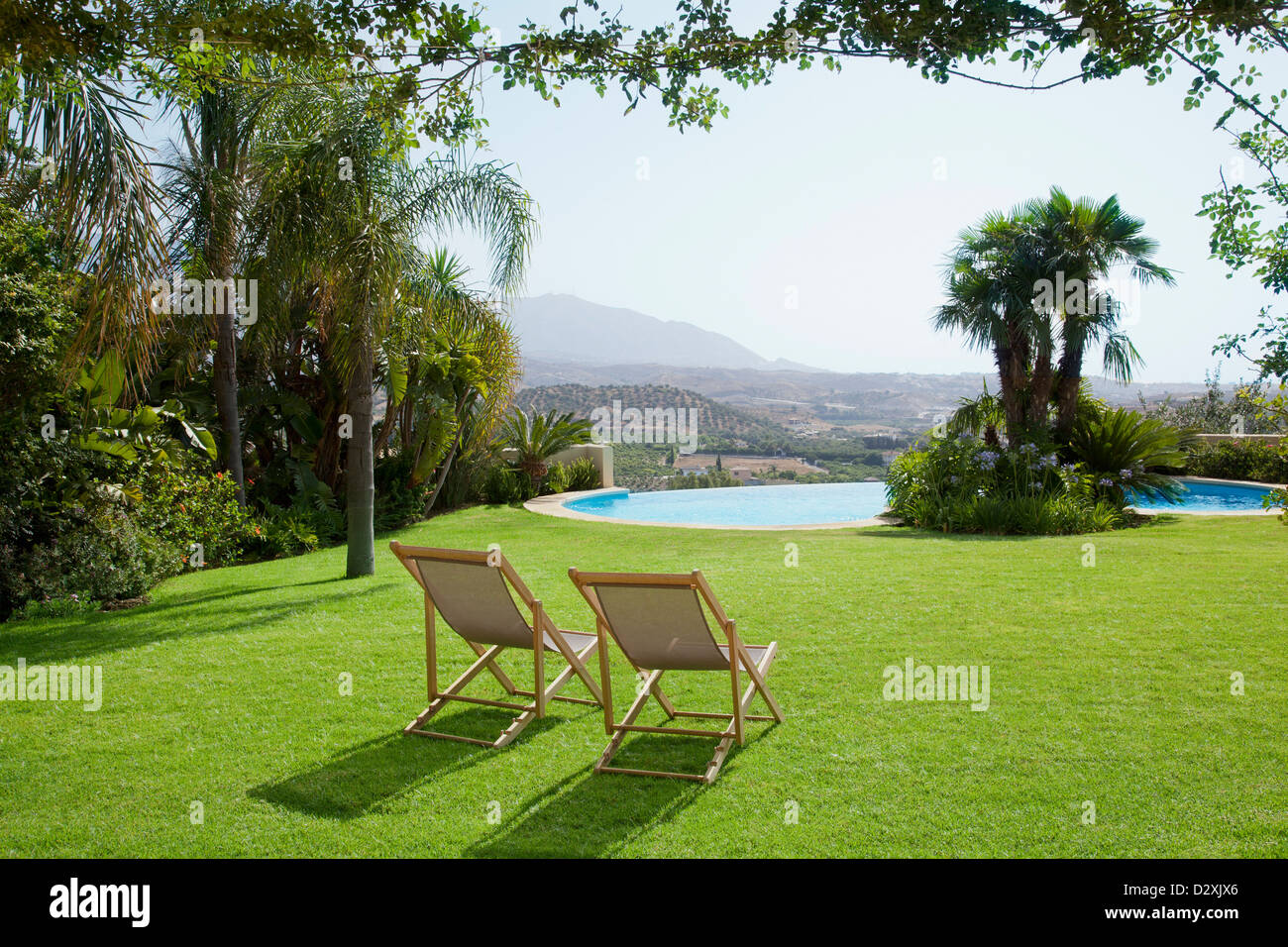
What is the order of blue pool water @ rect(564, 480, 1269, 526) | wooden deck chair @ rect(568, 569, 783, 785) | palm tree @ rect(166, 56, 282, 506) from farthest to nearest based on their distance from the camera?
blue pool water @ rect(564, 480, 1269, 526)
palm tree @ rect(166, 56, 282, 506)
wooden deck chair @ rect(568, 569, 783, 785)

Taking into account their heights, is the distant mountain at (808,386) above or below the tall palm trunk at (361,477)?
above

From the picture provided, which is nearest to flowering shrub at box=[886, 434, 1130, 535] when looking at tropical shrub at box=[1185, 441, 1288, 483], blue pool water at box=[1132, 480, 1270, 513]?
blue pool water at box=[1132, 480, 1270, 513]

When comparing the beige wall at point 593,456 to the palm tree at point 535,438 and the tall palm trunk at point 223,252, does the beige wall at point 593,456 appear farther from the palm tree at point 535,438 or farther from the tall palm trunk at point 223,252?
the tall palm trunk at point 223,252

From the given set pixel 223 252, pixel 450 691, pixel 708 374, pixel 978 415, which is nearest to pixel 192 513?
pixel 223 252

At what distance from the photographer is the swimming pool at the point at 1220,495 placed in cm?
1574

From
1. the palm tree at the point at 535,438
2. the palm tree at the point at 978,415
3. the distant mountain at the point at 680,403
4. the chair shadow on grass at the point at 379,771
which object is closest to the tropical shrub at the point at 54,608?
the chair shadow on grass at the point at 379,771

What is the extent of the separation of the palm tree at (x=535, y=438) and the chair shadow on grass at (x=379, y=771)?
41.3 ft

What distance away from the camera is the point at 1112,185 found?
13828mm

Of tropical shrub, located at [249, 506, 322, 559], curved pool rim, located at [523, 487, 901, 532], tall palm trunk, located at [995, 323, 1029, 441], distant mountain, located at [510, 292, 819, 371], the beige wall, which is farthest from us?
distant mountain, located at [510, 292, 819, 371]

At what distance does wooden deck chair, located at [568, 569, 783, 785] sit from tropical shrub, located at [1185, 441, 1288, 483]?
18.5 m

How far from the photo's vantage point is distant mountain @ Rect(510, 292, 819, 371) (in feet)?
325

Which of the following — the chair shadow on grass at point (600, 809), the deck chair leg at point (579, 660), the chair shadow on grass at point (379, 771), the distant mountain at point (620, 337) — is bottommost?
the chair shadow on grass at point (379, 771)

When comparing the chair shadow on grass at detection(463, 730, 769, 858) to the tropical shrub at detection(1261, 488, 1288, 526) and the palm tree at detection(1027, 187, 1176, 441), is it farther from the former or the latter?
the palm tree at detection(1027, 187, 1176, 441)

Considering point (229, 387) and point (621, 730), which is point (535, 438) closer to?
point (229, 387)
